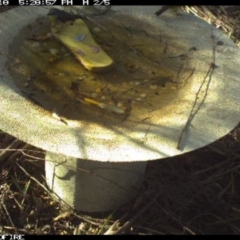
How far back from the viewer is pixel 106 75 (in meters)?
1.72

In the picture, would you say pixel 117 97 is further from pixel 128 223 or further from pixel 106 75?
pixel 128 223

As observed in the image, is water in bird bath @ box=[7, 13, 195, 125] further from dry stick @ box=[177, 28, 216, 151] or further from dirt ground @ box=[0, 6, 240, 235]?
dirt ground @ box=[0, 6, 240, 235]

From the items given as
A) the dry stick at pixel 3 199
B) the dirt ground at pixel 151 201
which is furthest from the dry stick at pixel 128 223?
the dry stick at pixel 3 199

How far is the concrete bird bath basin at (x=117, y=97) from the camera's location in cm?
145

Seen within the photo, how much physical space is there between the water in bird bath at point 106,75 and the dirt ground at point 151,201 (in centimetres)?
39

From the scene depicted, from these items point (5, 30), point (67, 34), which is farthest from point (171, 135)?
point (5, 30)

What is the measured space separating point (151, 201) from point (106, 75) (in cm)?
51

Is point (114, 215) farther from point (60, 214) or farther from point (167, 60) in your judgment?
point (167, 60)

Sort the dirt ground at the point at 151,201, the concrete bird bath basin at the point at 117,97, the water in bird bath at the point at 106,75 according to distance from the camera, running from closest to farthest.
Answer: the concrete bird bath basin at the point at 117,97 < the water in bird bath at the point at 106,75 < the dirt ground at the point at 151,201

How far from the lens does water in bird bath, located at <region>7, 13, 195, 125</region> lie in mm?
1590

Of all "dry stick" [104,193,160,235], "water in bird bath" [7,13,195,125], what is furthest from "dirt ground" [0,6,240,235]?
"water in bird bath" [7,13,195,125]

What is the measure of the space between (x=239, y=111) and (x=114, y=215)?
619 mm

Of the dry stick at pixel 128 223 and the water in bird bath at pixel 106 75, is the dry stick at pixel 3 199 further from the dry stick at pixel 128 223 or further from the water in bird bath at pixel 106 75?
the water in bird bath at pixel 106 75

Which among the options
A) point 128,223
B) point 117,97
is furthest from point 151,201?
point 117,97
